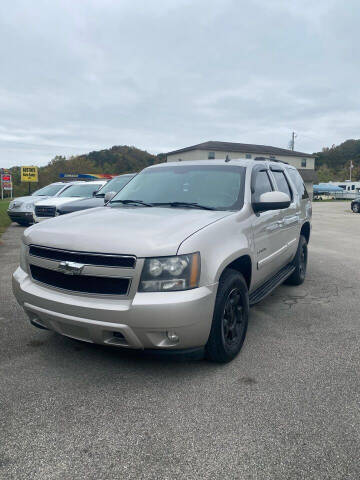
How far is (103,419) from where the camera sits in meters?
2.46

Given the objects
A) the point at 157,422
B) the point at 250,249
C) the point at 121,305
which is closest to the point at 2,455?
the point at 157,422

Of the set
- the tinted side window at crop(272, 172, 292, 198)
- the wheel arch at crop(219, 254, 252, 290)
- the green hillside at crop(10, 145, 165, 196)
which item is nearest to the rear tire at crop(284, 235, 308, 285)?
the tinted side window at crop(272, 172, 292, 198)

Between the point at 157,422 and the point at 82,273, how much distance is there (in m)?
1.16

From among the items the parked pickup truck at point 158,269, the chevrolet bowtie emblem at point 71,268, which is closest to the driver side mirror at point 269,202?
the parked pickup truck at point 158,269

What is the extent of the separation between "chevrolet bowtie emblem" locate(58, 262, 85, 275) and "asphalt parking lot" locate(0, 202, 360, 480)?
893mm

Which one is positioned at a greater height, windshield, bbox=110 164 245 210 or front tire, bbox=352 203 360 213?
windshield, bbox=110 164 245 210

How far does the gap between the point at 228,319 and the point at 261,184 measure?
177 centimetres

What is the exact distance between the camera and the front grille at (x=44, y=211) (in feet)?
36.8

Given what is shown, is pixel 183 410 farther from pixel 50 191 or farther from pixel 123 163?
pixel 123 163

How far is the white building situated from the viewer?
56188 millimetres

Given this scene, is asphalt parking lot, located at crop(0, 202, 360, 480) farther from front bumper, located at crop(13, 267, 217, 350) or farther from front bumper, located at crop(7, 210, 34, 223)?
front bumper, located at crop(7, 210, 34, 223)

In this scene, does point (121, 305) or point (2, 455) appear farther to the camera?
point (121, 305)

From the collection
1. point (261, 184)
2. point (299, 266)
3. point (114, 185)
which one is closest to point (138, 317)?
point (261, 184)

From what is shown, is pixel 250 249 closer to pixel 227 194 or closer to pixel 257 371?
pixel 227 194
